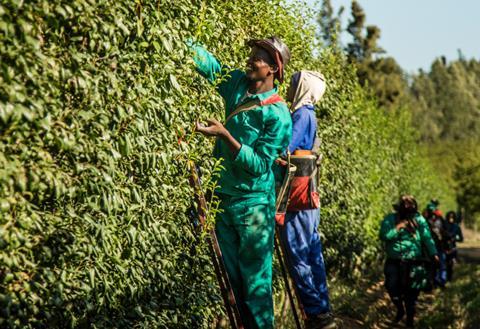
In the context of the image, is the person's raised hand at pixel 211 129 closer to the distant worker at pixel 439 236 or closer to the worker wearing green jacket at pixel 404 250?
the worker wearing green jacket at pixel 404 250

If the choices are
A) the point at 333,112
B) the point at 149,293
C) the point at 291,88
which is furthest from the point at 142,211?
the point at 333,112

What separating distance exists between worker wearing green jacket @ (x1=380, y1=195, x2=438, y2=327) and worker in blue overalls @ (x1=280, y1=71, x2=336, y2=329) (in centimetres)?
446

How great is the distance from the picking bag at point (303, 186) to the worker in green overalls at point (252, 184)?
1.52 m

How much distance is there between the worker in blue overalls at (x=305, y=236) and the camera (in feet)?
21.8

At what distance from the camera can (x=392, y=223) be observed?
11.3 m

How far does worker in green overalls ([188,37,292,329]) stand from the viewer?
4984mm

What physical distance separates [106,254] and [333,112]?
7.35m

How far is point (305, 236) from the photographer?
6789 millimetres

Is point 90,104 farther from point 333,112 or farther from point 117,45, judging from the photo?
point 333,112

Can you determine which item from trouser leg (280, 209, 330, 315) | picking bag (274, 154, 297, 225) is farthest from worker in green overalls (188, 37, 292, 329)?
trouser leg (280, 209, 330, 315)

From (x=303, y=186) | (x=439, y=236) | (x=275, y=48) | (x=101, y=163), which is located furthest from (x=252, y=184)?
(x=439, y=236)

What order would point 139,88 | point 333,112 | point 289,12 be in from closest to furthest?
point 139,88 < point 289,12 < point 333,112

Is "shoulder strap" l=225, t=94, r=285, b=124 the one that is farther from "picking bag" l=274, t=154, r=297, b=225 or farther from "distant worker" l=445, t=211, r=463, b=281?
"distant worker" l=445, t=211, r=463, b=281

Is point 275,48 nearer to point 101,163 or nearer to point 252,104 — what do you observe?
point 252,104
